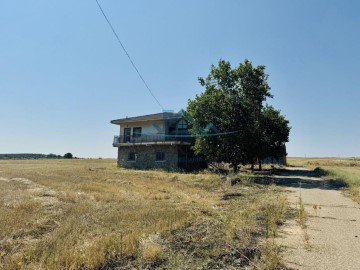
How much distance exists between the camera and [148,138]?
37.5m

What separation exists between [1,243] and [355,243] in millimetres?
7846

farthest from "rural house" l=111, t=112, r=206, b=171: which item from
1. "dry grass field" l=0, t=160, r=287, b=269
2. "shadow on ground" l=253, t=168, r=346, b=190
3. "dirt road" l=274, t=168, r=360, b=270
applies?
"dirt road" l=274, t=168, r=360, b=270

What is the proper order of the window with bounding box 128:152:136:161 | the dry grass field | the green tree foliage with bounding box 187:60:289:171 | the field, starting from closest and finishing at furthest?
the dry grass field, the field, the green tree foliage with bounding box 187:60:289:171, the window with bounding box 128:152:136:161

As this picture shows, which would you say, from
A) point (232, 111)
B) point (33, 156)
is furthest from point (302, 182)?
point (33, 156)

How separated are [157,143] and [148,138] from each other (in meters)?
2.13

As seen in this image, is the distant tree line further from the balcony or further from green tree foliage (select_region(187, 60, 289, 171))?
green tree foliage (select_region(187, 60, 289, 171))

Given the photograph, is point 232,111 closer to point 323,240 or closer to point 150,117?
point 150,117

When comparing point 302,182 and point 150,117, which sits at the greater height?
point 150,117

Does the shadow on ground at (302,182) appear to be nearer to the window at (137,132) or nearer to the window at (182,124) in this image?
the window at (182,124)

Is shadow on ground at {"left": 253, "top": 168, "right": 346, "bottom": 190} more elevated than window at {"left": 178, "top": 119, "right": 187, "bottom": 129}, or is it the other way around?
window at {"left": 178, "top": 119, "right": 187, "bottom": 129}

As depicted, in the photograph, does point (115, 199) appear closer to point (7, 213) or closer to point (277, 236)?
point (7, 213)

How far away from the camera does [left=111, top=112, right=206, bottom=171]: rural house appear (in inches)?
1405

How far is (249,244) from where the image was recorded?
704cm

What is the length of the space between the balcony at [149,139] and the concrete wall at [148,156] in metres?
0.72
